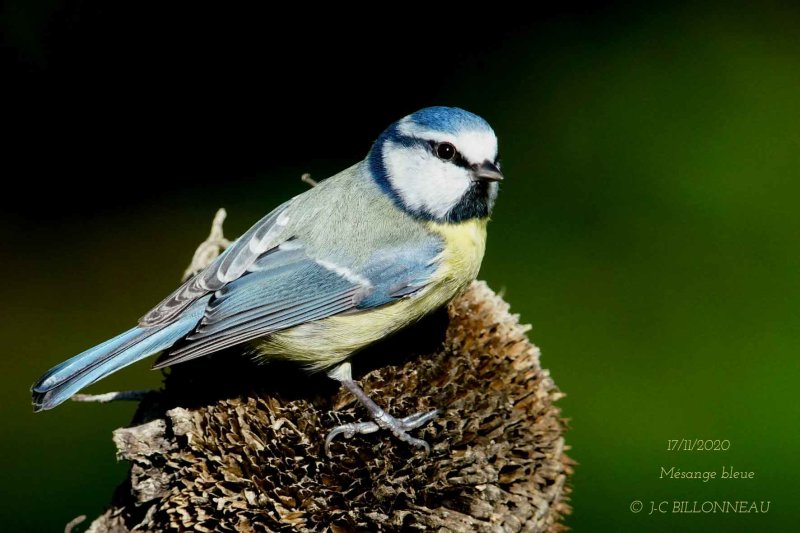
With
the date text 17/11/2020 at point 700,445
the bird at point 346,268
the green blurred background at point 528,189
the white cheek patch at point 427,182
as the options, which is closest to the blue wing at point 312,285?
the bird at point 346,268

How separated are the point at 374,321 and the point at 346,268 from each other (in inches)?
6.0

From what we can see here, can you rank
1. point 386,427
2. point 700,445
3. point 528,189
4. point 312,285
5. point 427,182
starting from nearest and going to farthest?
point 386,427 < point 312,285 < point 427,182 < point 700,445 < point 528,189

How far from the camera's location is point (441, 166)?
2.44 meters

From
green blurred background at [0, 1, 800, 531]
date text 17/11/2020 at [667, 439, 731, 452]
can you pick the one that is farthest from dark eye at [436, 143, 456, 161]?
date text 17/11/2020 at [667, 439, 731, 452]

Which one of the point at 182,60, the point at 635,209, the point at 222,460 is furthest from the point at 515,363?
the point at 182,60

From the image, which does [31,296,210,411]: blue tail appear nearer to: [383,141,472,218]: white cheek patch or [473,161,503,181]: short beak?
[383,141,472,218]: white cheek patch

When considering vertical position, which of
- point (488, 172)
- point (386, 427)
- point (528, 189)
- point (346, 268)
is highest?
point (528, 189)

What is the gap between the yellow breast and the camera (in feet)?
7.63

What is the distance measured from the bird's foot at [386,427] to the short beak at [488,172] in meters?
0.64

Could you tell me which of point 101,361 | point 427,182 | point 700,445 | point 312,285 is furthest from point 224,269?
point 700,445

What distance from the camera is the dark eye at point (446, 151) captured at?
7.89 ft

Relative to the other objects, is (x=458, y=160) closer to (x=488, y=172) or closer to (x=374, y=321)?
(x=488, y=172)

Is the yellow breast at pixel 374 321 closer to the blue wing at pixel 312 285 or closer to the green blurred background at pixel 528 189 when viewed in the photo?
the blue wing at pixel 312 285

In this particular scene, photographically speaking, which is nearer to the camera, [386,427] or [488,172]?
[386,427]
